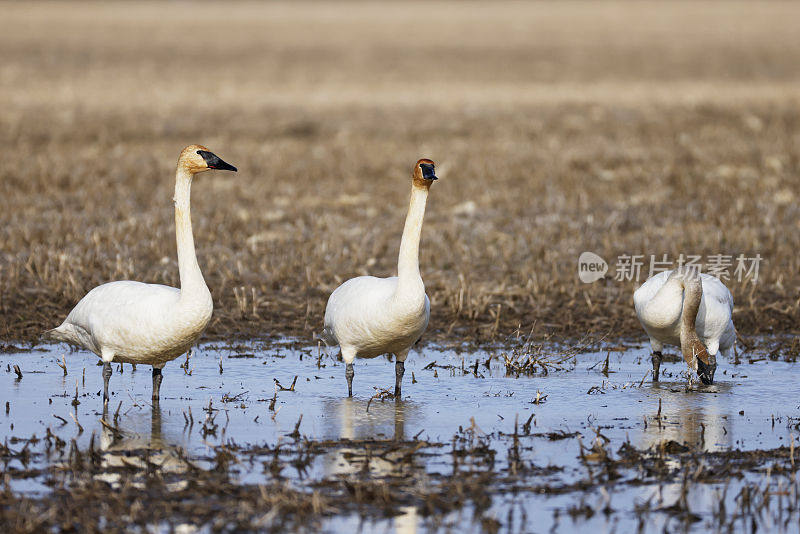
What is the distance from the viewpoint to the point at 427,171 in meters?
7.83

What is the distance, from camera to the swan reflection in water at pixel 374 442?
5.90 m

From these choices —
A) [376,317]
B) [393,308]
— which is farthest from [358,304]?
[393,308]

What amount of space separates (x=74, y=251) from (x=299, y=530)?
8005mm

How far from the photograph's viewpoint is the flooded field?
5.30 metres

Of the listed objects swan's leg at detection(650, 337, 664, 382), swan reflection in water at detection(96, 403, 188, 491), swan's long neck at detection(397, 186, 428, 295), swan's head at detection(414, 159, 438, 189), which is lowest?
swan reflection in water at detection(96, 403, 188, 491)

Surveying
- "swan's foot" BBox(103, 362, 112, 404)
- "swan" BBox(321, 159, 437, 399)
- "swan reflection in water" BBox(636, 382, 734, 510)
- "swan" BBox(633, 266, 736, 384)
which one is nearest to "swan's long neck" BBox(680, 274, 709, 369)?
"swan" BBox(633, 266, 736, 384)

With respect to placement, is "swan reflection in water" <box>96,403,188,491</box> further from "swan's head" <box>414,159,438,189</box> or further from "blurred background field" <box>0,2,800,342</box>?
"blurred background field" <box>0,2,800,342</box>

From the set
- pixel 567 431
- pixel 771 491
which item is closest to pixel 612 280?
pixel 567 431

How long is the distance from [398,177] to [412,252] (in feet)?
34.8

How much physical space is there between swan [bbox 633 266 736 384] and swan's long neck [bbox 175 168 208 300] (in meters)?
3.53

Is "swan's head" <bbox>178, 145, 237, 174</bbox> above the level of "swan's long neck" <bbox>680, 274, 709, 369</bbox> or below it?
above

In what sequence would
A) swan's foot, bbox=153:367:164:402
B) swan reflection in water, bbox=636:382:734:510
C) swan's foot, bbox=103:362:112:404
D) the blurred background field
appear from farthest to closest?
the blurred background field
swan's foot, bbox=153:367:164:402
swan's foot, bbox=103:362:112:404
swan reflection in water, bbox=636:382:734:510

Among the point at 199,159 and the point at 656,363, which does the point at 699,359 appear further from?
the point at 199,159

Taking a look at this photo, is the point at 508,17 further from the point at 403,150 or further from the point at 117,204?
the point at 117,204
